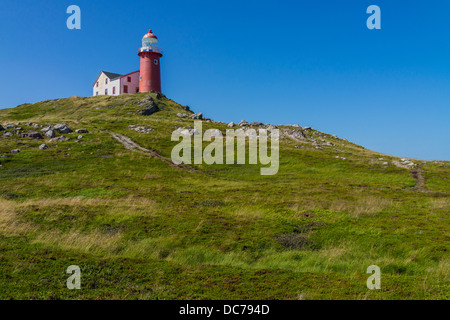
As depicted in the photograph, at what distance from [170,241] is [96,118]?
8607 centimetres

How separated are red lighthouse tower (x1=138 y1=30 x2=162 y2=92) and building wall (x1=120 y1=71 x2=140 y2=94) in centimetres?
277

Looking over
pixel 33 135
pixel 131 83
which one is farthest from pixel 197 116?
pixel 33 135

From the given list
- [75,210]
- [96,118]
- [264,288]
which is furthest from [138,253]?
[96,118]

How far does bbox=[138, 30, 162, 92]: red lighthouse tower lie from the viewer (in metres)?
115

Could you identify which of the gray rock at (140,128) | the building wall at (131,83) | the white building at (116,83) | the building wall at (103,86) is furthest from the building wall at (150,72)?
the gray rock at (140,128)

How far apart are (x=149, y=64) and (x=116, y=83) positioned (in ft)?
50.2

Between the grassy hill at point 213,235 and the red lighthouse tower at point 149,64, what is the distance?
74923 mm

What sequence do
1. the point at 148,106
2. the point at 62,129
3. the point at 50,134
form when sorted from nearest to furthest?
1. the point at 50,134
2. the point at 62,129
3. the point at 148,106

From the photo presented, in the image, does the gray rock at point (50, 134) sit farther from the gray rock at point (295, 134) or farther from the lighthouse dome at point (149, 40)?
the lighthouse dome at point (149, 40)

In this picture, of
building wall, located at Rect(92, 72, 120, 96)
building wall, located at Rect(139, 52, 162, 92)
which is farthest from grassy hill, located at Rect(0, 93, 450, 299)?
building wall, located at Rect(92, 72, 120, 96)

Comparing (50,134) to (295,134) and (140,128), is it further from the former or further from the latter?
(295,134)

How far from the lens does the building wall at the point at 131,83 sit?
393 feet

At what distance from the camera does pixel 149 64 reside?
380ft

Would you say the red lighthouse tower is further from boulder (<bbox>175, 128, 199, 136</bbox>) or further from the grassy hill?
the grassy hill
